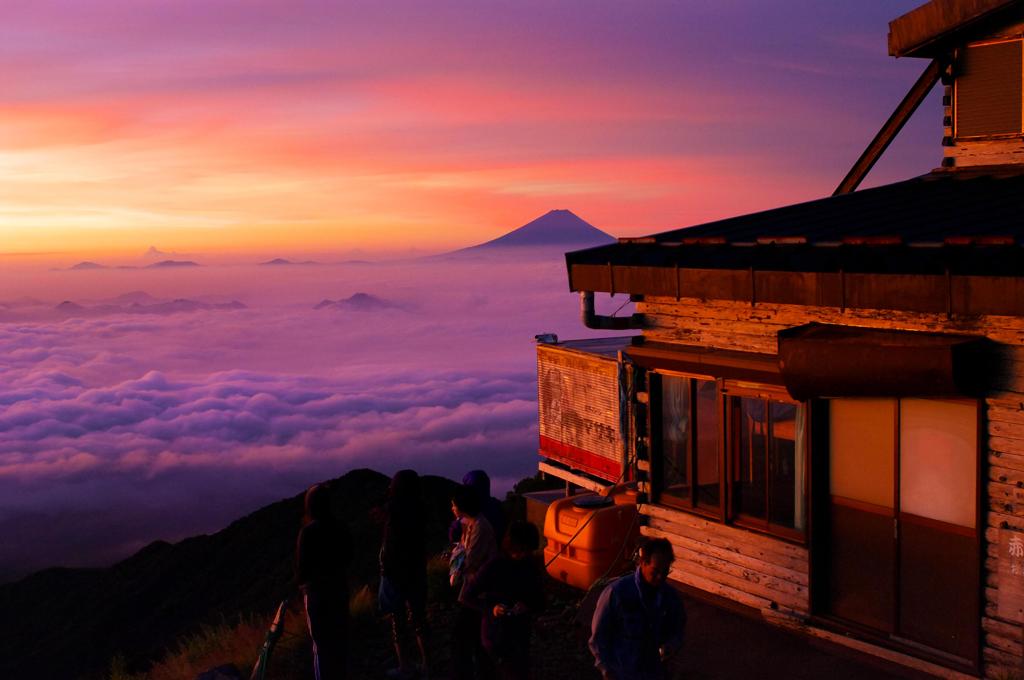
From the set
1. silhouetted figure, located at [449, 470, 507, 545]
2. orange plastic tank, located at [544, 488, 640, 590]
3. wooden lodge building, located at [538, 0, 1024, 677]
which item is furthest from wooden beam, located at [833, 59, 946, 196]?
silhouetted figure, located at [449, 470, 507, 545]

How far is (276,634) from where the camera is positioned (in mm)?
8953

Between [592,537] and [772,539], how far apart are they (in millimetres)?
2377

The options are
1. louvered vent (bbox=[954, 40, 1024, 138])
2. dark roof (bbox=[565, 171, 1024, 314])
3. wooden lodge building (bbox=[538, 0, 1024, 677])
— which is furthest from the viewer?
louvered vent (bbox=[954, 40, 1024, 138])

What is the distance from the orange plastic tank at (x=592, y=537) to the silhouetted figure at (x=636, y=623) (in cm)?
589

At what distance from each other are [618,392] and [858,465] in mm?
3963

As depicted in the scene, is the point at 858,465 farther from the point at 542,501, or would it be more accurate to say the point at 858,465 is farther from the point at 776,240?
the point at 542,501

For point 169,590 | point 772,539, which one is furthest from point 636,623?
point 169,590

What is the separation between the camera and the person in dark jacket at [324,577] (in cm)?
838

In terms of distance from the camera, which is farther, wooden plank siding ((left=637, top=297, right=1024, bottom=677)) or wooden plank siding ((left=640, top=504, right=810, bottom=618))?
wooden plank siding ((left=640, top=504, right=810, bottom=618))

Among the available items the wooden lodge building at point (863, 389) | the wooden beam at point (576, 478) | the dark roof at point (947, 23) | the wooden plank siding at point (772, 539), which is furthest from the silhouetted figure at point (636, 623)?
the dark roof at point (947, 23)

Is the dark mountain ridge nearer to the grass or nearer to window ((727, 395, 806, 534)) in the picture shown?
the grass

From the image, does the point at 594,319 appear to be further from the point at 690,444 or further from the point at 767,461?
the point at 767,461

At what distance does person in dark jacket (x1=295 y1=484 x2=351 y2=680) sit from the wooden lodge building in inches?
172

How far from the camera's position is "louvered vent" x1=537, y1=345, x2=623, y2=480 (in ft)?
45.5
